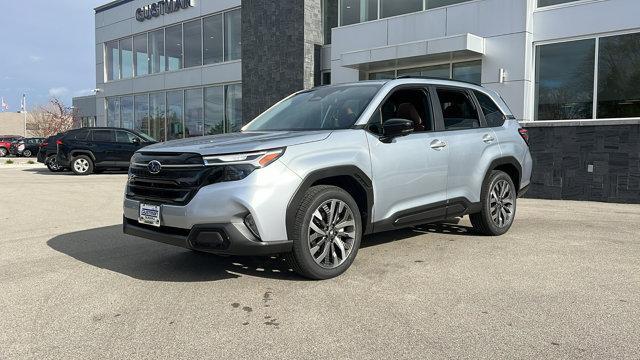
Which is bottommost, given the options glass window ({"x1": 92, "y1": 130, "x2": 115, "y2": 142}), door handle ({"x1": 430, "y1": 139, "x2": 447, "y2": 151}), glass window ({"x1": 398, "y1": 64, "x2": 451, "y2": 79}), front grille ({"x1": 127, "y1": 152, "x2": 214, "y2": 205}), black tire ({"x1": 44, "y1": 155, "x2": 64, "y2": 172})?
black tire ({"x1": 44, "y1": 155, "x2": 64, "y2": 172})

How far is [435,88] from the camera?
19.3 ft

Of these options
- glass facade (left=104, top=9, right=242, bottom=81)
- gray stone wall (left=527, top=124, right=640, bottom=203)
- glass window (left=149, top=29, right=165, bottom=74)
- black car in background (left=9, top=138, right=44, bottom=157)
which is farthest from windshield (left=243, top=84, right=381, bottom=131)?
black car in background (left=9, top=138, right=44, bottom=157)

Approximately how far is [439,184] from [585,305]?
1939 millimetres

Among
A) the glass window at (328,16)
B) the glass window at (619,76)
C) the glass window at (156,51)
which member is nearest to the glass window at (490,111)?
the glass window at (619,76)

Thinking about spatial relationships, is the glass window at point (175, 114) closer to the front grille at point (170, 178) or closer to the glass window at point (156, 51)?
the glass window at point (156, 51)

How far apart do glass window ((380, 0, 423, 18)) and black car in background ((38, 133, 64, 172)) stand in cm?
1142

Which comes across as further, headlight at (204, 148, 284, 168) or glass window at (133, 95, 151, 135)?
glass window at (133, 95, 151, 135)

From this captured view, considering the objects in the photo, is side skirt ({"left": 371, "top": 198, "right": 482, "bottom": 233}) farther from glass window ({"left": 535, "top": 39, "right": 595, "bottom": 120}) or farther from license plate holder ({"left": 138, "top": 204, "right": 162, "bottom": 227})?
glass window ({"left": 535, "top": 39, "right": 595, "bottom": 120})

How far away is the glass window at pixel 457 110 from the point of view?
5914mm

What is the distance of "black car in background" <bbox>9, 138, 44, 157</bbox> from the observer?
115 feet

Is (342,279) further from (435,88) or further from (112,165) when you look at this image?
(112,165)

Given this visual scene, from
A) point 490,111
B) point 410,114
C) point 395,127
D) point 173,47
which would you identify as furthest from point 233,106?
point 395,127

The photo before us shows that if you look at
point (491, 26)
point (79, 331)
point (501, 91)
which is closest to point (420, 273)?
point (79, 331)

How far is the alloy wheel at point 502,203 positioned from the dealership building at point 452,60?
5.08 meters
